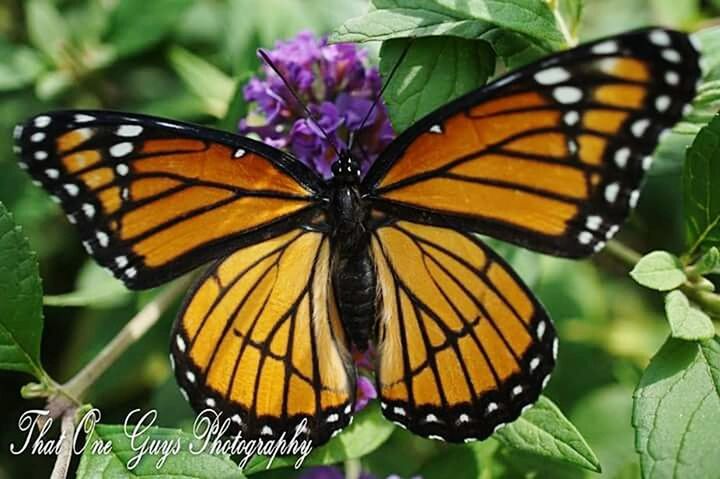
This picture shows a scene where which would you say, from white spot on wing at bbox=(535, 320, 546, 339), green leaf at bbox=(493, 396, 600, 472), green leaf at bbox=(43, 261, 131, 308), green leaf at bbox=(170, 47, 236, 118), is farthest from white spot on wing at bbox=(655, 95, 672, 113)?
green leaf at bbox=(170, 47, 236, 118)

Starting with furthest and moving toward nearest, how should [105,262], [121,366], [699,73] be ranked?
[121,366], [105,262], [699,73]

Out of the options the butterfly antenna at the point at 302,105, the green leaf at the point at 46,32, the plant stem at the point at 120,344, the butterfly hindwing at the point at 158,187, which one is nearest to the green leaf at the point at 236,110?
the butterfly antenna at the point at 302,105

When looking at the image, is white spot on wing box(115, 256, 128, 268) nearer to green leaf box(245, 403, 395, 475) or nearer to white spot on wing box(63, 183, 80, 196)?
white spot on wing box(63, 183, 80, 196)

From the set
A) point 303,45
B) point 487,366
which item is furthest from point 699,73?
point 303,45

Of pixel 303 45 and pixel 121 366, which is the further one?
pixel 121 366

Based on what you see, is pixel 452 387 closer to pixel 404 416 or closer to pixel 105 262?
pixel 404 416

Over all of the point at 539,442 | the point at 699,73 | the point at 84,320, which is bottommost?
the point at 84,320

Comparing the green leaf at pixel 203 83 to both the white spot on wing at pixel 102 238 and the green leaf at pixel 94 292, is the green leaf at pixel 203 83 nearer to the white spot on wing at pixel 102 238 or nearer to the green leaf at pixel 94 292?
the green leaf at pixel 94 292
